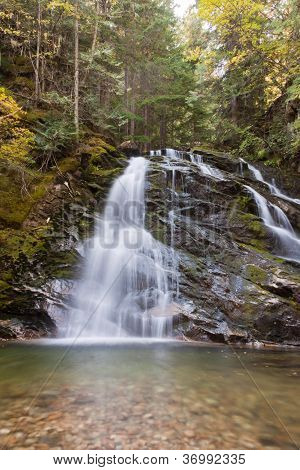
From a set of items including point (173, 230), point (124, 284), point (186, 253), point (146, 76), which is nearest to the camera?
point (124, 284)

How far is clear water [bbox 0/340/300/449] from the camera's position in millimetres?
2422

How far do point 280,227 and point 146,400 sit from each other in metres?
7.44

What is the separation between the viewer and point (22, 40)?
1201 centimetres

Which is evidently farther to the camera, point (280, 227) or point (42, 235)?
point (280, 227)

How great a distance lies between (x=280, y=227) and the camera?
9352 millimetres

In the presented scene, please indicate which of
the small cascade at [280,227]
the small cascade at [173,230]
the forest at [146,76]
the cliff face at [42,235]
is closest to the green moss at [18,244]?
the cliff face at [42,235]

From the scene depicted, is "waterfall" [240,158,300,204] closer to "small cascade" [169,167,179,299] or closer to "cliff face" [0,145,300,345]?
"cliff face" [0,145,300,345]

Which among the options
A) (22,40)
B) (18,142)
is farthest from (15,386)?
(22,40)

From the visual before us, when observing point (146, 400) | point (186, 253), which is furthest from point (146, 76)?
point (146, 400)

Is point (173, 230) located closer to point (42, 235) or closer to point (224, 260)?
point (224, 260)
